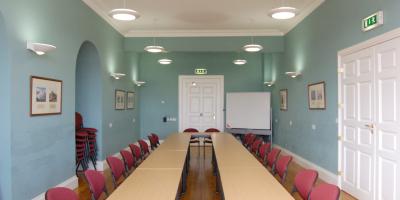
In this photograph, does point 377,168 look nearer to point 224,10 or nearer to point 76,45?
point 224,10

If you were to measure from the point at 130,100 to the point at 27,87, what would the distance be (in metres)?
5.37

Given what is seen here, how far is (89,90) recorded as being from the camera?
7.03 m

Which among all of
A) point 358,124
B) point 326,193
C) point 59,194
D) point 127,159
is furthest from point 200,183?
point 59,194

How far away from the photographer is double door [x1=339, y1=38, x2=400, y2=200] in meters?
3.92

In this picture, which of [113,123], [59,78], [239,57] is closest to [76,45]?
[59,78]

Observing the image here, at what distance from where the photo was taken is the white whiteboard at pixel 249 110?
9.41 m

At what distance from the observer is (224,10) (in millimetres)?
6855

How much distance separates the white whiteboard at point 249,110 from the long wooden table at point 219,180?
5.10 meters

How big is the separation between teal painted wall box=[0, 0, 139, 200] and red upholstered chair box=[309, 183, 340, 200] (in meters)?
3.27

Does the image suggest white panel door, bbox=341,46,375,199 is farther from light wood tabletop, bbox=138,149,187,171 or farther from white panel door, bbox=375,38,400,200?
light wood tabletop, bbox=138,149,187,171

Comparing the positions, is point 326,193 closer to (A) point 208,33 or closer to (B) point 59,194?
(B) point 59,194

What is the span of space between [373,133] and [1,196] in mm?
4613

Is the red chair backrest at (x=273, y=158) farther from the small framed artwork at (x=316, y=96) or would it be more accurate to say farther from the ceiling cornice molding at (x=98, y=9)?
the ceiling cornice molding at (x=98, y=9)

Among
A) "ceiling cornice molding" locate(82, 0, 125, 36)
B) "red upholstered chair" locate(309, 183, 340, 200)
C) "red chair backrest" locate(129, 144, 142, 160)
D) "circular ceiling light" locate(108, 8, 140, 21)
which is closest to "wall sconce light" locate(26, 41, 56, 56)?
"circular ceiling light" locate(108, 8, 140, 21)
